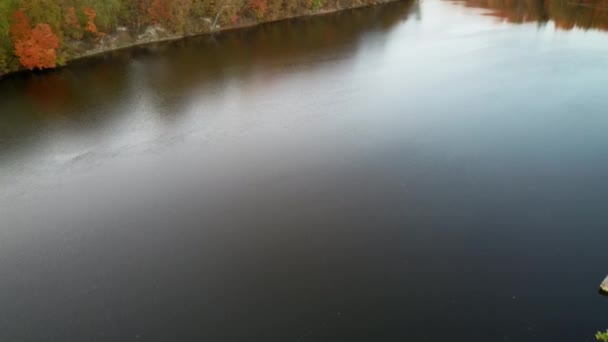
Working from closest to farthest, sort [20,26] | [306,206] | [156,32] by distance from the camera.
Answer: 1. [306,206]
2. [20,26]
3. [156,32]

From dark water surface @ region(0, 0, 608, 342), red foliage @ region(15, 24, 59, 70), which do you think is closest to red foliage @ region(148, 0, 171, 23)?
red foliage @ region(15, 24, 59, 70)

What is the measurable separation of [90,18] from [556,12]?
4886 cm

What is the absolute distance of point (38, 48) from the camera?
31.6 meters

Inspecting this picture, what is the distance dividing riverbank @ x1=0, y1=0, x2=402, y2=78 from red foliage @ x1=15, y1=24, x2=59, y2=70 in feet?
4.23

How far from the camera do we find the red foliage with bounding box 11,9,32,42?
3058cm

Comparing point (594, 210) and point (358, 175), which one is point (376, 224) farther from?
point (594, 210)

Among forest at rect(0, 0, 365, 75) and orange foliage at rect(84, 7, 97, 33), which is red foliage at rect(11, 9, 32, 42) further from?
orange foliage at rect(84, 7, 97, 33)

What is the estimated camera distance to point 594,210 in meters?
16.1

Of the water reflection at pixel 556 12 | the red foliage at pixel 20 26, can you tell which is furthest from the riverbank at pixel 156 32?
the water reflection at pixel 556 12

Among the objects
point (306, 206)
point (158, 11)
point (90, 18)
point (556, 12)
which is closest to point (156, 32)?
point (158, 11)

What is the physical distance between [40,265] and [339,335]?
959 centimetres

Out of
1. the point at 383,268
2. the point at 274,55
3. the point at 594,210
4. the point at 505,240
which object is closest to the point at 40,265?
the point at 383,268

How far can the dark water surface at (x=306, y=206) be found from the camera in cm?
1231

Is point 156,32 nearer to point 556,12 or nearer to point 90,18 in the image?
point 90,18
